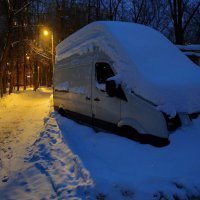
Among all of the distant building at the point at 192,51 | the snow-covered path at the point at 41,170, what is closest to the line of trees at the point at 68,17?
the distant building at the point at 192,51

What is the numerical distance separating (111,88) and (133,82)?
1.78 feet

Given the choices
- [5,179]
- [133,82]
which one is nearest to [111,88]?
[133,82]

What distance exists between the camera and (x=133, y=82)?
7059 mm

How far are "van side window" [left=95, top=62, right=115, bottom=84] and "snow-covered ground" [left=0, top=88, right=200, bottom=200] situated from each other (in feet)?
3.93

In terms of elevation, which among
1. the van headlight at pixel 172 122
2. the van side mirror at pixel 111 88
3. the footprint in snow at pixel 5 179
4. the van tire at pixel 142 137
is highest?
the van side mirror at pixel 111 88

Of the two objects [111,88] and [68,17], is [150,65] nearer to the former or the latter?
[111,88]

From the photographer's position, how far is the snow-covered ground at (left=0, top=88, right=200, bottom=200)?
5.29 metres

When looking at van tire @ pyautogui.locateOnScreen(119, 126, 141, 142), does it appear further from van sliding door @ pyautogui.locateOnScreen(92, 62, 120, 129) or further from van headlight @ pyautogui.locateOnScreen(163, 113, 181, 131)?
van headlight @ pyautogui.locateOnScreen(163, 113, 181, 131)

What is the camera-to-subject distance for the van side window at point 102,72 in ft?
26.7

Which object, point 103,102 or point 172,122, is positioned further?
point 103,102

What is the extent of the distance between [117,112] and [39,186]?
2.23 metres

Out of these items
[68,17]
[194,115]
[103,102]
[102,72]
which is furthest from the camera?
[68,17]

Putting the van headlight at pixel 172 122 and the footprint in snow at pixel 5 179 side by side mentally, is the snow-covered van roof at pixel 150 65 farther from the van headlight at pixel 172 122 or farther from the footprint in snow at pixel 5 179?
the footprint in snow at pixel 5 179

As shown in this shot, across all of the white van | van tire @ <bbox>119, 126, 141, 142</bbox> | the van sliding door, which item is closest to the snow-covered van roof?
the white van
